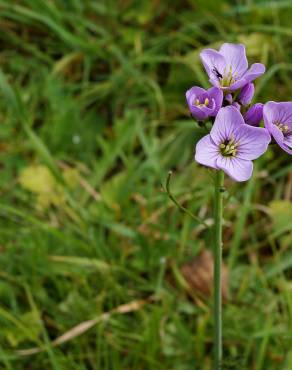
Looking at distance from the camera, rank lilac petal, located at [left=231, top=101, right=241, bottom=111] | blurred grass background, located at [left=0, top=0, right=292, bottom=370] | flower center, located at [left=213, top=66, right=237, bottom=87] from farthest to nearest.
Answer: blurred grass background, located at [left=0, top=0, right=292, bottom=370] → flower center, located at [left=213, top=66, right=237, bottom=87] → lilac petal, located at [left=231, top=101, right=241, bottom=111]

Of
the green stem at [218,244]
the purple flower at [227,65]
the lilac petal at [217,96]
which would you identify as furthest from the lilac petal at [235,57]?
the green stem at [218,244]

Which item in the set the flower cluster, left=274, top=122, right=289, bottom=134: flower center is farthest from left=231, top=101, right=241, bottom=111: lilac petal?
left=274, top=122, right=289, bottom=134: flower center

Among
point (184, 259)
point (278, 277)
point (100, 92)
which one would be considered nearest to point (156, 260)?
point (184, 259)

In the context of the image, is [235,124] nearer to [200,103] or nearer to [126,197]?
[200,103]

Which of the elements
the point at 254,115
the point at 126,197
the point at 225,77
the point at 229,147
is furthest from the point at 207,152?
the point at 126,197

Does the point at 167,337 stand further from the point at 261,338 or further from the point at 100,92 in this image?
the point at 100,92

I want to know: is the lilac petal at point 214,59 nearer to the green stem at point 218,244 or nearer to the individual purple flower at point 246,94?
the individual purple flower at point 246,94

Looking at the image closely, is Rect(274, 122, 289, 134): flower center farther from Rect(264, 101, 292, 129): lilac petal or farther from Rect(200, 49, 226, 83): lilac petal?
Rect(200, 49, 226, 83): lilac petal
